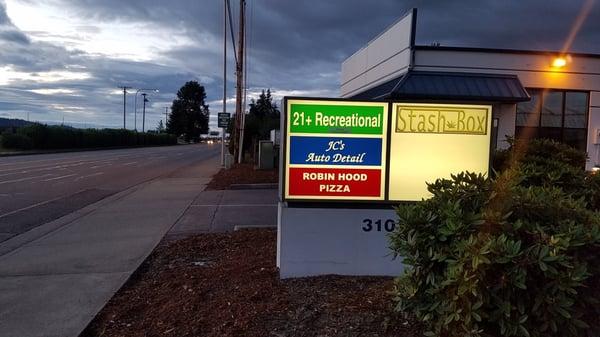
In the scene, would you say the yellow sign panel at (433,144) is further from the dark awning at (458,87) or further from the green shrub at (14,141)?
the green shrub at (14,141)

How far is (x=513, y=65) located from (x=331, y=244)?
15237mm

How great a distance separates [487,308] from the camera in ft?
10.7

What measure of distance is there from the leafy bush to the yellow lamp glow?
1619 cm

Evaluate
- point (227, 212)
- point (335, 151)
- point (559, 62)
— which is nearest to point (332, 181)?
point (335, 151)

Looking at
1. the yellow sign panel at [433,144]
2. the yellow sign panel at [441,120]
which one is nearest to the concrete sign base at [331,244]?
the yellow sign panel at [433,144]

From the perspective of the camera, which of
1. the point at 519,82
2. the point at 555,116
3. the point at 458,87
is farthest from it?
the point at 555,116

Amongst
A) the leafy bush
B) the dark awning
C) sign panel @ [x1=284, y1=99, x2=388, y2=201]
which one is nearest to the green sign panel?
sign panel @ [x1=284, y1=99, x2=388, y2=201]

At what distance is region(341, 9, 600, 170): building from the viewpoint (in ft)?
57.8

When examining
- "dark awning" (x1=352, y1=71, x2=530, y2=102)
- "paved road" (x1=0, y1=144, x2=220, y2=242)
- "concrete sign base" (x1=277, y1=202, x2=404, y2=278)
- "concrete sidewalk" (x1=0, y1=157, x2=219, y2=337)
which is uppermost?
"dark awning" (x1=352, y1=71, x2=530, y2=102)

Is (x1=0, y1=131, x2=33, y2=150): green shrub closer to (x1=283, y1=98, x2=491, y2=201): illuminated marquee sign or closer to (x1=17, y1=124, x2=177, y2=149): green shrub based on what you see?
(x1=17, y1=124, x2=177, y2=149): green shrub

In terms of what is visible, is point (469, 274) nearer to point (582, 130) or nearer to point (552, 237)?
point (552, 237)

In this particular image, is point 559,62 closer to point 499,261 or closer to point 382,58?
point 382,58

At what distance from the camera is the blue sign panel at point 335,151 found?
18.1 ft

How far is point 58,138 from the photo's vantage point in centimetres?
5194
